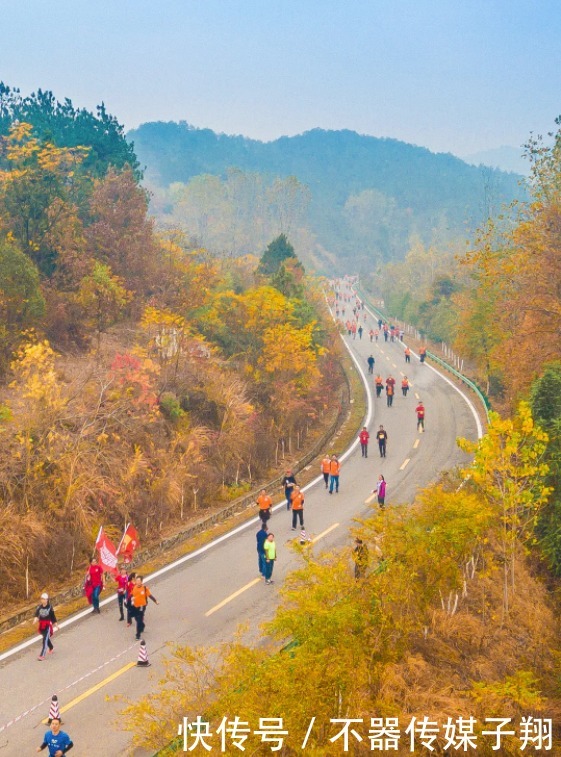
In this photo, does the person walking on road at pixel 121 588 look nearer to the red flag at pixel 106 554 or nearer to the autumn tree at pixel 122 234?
the red flag at pixel 106 554

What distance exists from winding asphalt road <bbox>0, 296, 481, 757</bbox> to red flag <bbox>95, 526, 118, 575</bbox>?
934 mm

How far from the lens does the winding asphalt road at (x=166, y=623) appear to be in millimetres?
12883

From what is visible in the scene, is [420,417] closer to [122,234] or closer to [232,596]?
[122,234]

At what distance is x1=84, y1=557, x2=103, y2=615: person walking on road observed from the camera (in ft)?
54.6

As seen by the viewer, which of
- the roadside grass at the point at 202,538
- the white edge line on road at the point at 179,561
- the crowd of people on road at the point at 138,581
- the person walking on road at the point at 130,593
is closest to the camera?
the crowd of people on road at the point at 138,581

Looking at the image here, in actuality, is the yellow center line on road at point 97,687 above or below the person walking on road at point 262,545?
below

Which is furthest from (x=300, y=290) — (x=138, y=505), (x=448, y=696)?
(x=448, y=696)

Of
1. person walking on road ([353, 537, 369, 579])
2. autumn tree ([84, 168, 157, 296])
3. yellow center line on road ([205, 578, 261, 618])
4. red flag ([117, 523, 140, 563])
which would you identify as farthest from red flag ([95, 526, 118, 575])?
autumn tree ([84, 168, 157, 296])

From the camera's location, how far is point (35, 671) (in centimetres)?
1436

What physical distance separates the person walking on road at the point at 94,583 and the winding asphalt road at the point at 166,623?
360mm

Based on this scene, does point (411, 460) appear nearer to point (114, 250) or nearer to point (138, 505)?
point (138, 505)

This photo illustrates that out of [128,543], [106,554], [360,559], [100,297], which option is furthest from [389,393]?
[106,554]

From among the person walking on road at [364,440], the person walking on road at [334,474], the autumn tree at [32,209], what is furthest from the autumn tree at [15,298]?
the person walking on road at [364,440]

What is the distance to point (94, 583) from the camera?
54.9 ft
